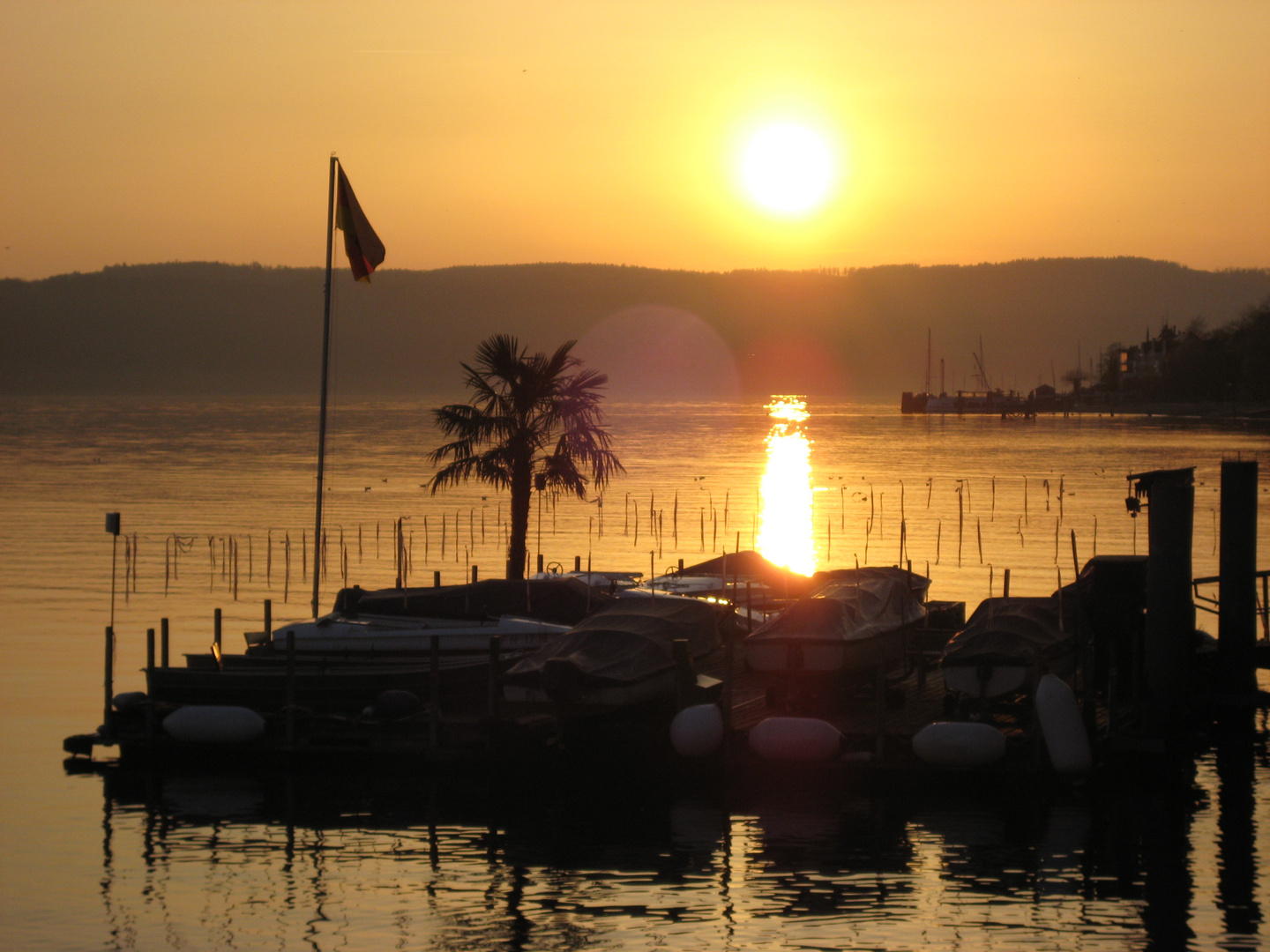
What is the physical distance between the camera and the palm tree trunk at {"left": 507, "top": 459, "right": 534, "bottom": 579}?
39.5 metres

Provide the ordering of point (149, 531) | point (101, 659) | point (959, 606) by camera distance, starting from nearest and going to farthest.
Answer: point (101, 659) < point (959, 606) < point (149, 531)

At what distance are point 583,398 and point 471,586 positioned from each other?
28.9 feet

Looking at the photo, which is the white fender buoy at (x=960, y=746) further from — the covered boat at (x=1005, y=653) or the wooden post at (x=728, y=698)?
the wooden post at (x=728, y=698)

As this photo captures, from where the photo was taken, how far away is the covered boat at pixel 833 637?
27.4 m

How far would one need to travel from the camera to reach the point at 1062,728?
23.9 meters

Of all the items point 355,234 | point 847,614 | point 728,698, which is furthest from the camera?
point 355,234

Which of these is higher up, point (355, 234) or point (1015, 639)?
point (355, 234)

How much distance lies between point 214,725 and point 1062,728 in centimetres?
1513

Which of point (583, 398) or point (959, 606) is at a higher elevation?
point (583, 398)

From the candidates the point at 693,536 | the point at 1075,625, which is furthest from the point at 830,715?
the point at 693,536

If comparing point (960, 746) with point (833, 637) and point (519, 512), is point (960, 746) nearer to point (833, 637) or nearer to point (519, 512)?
point (833, 637)

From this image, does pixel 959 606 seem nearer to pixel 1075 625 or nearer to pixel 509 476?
pixel 1075 625

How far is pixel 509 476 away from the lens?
40.2 metres

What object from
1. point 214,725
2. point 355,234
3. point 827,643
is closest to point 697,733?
point 827,643
